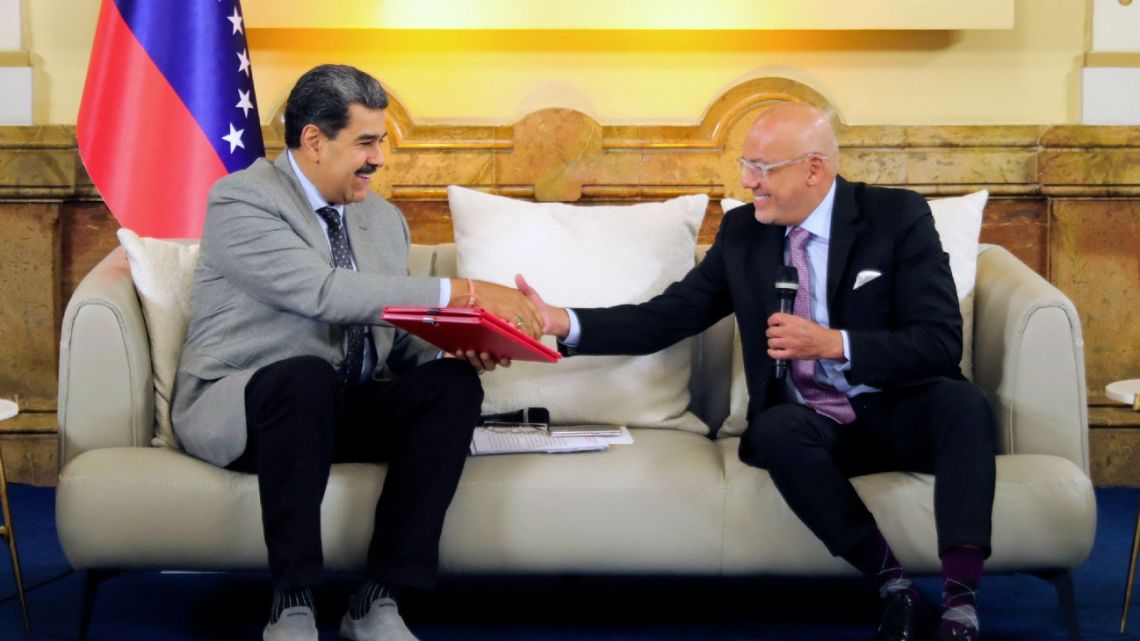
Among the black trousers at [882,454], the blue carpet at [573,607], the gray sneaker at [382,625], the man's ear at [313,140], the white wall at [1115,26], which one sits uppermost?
the white wall at [1115,26]

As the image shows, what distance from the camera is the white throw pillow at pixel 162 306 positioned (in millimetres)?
2992

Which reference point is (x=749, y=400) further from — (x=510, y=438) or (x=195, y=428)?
(x=195, y=428)

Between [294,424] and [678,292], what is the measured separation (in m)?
0.98

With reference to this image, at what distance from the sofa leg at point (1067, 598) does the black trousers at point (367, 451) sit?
1.18 m

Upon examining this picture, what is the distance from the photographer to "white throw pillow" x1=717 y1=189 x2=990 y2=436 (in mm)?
3201

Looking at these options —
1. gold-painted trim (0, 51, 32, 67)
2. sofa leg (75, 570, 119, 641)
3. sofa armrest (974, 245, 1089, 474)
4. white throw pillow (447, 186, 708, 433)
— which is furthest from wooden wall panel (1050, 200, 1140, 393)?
gold-painted trim (0, 51, 32, 67)

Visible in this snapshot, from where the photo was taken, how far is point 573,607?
3.12 m

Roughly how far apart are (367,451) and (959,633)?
1.19 meters

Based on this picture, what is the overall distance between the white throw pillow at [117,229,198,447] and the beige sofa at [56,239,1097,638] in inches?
2.8

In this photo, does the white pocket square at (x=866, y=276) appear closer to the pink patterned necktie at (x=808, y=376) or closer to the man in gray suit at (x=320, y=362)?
the pink patterned necktie at (x=808, y=376)

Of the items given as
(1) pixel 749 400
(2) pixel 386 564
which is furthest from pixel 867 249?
(2) pixel 386 564

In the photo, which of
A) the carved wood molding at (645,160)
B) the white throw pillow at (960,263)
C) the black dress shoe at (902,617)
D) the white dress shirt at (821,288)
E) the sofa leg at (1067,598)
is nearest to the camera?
the black dress shoe at (902,617)

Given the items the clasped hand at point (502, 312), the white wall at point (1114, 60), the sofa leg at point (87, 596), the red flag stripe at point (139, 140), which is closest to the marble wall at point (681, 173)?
the white wall at point (1114, 60)

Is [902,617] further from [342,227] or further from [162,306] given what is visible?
[162,306]
